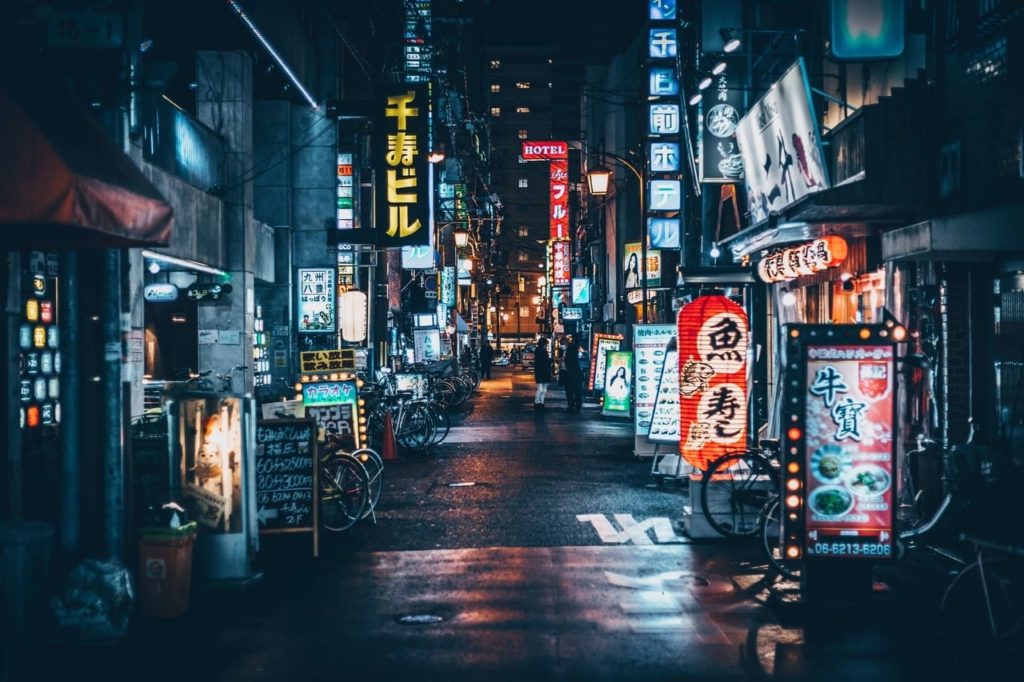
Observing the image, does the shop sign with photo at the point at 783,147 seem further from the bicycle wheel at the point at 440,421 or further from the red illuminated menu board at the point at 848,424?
the bicycle wheel at the point at 440,421

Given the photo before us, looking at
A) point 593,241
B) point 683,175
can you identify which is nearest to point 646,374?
point 683,175

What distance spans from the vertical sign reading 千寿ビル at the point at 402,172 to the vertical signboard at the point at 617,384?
5.92m

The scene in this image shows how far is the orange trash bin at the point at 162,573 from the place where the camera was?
8555mm

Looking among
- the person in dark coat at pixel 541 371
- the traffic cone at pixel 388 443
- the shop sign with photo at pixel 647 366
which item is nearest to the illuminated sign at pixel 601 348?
the person in dark coat at pixel 541 371

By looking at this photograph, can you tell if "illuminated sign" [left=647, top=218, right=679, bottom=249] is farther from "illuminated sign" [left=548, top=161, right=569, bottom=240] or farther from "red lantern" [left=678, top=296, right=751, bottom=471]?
"illuminated sign" [left=548, top=161, right=569, bottom=240]

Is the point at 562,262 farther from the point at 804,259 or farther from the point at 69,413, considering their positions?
the point at 69,413

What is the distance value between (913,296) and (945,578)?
165 inches

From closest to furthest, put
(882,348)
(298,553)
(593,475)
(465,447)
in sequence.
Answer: (882,348) → (298,553) → (593,475) → (465,447)

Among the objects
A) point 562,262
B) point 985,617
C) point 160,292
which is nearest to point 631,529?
point 985,617

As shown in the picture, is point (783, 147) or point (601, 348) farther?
point (601, 348)

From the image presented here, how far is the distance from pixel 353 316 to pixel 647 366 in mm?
12259

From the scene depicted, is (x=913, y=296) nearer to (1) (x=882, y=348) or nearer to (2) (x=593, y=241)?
(1) (x=882, y=348)

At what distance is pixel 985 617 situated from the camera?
6.31 m

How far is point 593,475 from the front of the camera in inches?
682
